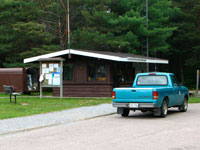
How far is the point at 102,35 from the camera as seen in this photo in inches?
1655

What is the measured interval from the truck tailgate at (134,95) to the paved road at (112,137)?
1.42 metres

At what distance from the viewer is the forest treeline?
139 feet

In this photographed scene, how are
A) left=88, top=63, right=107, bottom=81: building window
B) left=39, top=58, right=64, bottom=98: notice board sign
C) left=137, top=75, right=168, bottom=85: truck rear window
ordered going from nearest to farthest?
left=137, top=75, right=168, bottom=85: truck rear window → left=39, top=58, right=64, bottom=98: notice board sign → left=88, top=63, right=107, bottom=81: building window

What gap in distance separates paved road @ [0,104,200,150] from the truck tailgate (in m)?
1.42

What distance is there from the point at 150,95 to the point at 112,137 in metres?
5.04

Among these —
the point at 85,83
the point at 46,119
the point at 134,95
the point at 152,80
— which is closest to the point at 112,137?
the point at 46,119

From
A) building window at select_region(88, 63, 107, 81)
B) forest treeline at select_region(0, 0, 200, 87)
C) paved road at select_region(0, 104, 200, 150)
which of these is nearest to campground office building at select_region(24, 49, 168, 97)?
building window at select_region(88, 63, 107, 81)

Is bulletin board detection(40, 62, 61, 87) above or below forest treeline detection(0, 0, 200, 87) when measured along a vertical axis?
below

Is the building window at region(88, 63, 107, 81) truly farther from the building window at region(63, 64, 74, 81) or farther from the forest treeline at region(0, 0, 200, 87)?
the forest treeline at region(0, 0, 200, 87)

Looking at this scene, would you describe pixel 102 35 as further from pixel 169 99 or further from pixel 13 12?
pixel 169 99

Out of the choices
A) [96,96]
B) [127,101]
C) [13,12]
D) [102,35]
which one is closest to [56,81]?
[96,96]

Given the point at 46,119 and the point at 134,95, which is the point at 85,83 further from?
the point at 46,119

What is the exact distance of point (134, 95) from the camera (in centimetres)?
1580

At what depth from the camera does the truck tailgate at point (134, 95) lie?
51.0ft
